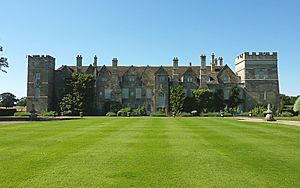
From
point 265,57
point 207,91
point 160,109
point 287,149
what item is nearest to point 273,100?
point 265,57

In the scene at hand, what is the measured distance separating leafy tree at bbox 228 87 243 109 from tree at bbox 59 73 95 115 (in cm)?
2402

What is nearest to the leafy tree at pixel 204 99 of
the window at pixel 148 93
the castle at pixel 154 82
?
the castle at pixel 154 82

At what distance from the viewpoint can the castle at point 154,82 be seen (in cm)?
5850

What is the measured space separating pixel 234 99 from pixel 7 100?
73.9m

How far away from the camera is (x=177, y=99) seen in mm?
56656

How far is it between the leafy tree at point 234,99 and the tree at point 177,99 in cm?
857

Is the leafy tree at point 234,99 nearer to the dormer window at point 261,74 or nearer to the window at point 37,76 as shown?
the dormer window at point 261,74

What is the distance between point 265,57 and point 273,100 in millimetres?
7687

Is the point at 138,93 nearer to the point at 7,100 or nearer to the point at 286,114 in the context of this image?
the point at 286,114

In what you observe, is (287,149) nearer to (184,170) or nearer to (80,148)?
(184,170)

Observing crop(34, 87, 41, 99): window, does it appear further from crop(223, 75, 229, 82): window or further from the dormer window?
the dormer window

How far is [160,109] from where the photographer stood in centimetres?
5847

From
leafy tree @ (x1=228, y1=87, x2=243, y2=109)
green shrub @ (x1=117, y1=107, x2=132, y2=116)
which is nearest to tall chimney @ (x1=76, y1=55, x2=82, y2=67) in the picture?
green shrub @ (x1=117, y1=107, x2=132, y2=116)

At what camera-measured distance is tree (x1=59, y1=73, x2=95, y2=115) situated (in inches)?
2176
